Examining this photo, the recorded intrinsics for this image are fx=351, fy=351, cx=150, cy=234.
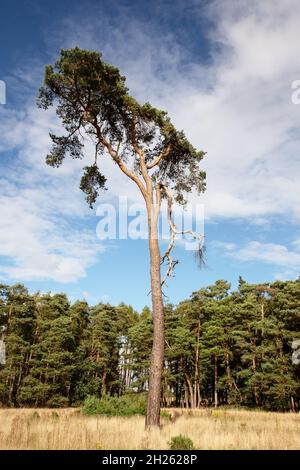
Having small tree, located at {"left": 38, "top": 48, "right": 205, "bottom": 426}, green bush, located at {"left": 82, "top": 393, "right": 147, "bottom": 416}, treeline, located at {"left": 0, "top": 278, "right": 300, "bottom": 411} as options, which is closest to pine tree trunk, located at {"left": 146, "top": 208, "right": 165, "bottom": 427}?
small tree, located at {"left": 38, "top": 48, "right": 205, "bottom": 426}

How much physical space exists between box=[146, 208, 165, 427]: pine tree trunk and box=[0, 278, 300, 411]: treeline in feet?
80.7

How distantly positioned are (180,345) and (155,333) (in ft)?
103

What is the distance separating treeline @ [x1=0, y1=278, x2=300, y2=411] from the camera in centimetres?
3303

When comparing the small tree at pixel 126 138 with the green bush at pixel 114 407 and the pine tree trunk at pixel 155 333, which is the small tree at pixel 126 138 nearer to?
the pine tree trunk at pixel 155 333

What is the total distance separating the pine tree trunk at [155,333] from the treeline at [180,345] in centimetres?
2459

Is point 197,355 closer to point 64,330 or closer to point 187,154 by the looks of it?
point 64,330

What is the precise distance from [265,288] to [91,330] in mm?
22980

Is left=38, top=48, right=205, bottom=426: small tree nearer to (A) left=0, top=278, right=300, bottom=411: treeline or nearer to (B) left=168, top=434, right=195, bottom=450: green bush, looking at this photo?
(B) left=168, top=434, right=195, bottom=450: green bush

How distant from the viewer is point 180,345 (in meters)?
39.8

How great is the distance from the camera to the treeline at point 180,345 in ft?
108

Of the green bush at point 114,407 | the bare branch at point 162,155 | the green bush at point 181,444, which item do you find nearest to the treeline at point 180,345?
the green bush at point 114,407

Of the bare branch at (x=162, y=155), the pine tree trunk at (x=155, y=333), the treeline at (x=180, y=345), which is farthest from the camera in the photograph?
the treeline at (x=180, y=345)

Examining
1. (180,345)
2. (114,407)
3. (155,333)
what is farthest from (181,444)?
(180,345)

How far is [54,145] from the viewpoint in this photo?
41.7ft
